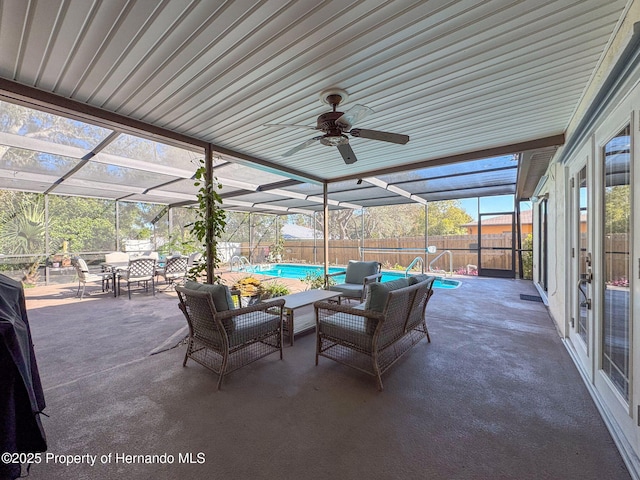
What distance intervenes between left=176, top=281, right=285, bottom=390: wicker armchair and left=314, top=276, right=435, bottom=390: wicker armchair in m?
0.59

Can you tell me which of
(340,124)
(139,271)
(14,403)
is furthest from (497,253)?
(14,403)

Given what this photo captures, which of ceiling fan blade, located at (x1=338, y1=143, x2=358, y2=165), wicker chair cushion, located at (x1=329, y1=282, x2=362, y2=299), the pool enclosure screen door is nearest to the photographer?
ceiling fan blade, located at (x1=338, y1=143, x2=358, y2=165)

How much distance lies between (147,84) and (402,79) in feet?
7.04

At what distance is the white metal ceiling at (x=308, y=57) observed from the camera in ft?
5.31

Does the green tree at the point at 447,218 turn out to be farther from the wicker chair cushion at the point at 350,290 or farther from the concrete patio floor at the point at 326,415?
the concrete patio floor at the point at 326,415

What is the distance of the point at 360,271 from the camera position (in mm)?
5355

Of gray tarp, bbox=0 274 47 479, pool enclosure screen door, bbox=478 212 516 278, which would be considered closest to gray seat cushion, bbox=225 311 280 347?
gray tarp, bbox=0 274 47 479

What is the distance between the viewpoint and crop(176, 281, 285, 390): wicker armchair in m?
2.45

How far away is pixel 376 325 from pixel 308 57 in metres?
2.20

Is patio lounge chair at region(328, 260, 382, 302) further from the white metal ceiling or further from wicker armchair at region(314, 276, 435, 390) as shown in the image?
the white metal ceiling

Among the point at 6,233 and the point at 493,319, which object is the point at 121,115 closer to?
the point at 493,319

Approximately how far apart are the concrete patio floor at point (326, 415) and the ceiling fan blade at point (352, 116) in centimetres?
234

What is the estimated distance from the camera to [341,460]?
1613 mm

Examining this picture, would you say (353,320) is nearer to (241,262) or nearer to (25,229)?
(25,229)
